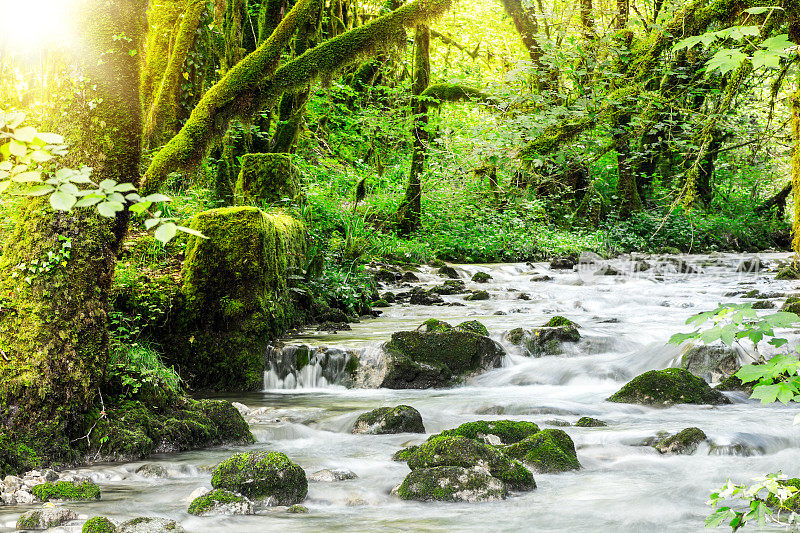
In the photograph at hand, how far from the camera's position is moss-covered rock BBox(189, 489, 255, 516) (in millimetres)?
4016

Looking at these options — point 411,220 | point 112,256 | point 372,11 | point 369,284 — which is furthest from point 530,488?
point 372,11

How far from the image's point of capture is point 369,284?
12.7 meters

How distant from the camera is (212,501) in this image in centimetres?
406

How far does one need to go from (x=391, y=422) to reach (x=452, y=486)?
1820mm

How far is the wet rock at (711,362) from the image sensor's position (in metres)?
7.66

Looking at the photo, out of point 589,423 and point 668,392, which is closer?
point 589,423

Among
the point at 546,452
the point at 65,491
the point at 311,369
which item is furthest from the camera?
the point at 311,369

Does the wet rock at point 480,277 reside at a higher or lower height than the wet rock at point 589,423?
higher

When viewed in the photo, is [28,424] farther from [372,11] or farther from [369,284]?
[372,11]

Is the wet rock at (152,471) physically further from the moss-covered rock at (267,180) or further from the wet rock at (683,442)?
the moss-covered rock at (267,180)

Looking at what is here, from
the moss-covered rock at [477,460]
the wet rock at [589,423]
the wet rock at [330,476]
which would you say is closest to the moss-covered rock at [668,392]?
the wet rock at [589,423]

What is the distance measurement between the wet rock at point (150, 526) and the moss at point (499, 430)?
2306 mm

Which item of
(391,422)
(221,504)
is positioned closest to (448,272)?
(391,422)

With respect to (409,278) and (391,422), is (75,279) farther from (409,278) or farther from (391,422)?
(409,278)
